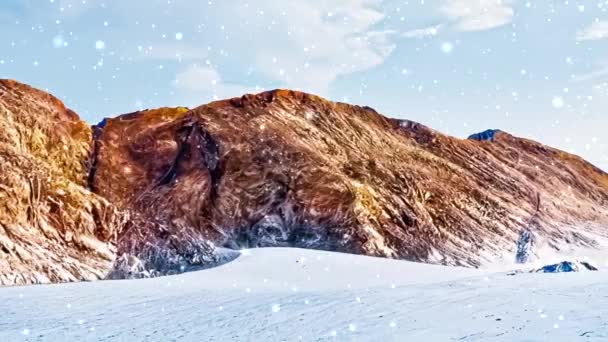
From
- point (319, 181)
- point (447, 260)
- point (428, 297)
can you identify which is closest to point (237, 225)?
point (319, 181)

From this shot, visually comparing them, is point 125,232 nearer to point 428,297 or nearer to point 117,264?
point 117,264

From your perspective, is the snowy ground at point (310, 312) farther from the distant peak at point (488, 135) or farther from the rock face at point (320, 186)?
the distant peak at point (488, 135)

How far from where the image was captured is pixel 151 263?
28766 mm

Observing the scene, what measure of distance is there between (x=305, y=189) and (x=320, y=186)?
39.7 inches

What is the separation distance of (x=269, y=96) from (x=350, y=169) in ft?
34.7

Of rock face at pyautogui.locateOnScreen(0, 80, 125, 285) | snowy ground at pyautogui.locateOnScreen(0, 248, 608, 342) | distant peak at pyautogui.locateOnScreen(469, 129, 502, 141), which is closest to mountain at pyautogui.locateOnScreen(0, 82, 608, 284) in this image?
rock face at pyautogui.locateOnScreen(0, 80, 125, 285)

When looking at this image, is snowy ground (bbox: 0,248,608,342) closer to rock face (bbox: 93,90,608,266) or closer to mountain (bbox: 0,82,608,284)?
mountain (bbox: 0,82,608,284)

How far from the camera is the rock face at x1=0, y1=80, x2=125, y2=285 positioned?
2403 centimetres

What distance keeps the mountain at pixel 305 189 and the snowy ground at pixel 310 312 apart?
35.6 feet

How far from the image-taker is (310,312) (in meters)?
12.9

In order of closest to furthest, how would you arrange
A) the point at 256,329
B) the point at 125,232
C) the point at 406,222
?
the point at 256,329
the point at 125,232
the point at 406,222

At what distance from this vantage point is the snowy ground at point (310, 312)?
973 centimetres

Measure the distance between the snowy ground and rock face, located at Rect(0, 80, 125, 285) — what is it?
4.43 meters

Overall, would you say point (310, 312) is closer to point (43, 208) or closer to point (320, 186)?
point (43, 208)
